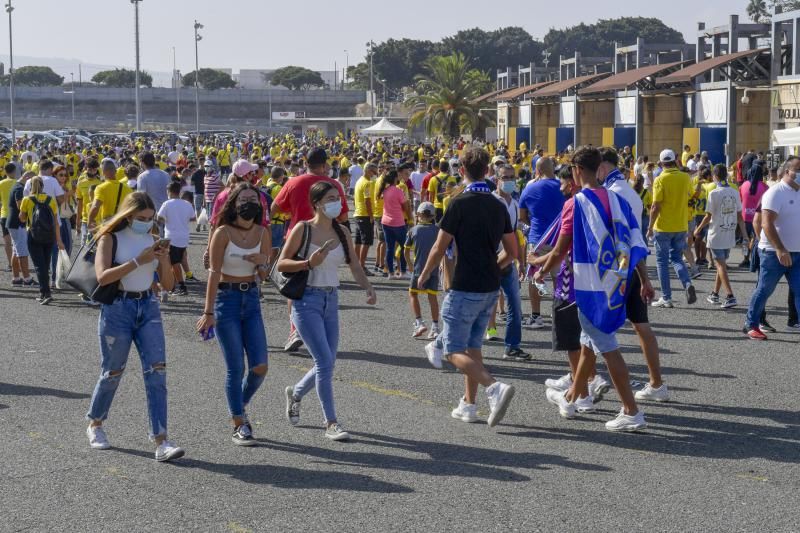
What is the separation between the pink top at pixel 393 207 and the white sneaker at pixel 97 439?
8.60m

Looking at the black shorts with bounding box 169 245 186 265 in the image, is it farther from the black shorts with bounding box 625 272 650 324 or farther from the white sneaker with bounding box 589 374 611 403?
the black shorts with bounding box 625 272 650 324

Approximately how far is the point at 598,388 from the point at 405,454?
1.78 meters

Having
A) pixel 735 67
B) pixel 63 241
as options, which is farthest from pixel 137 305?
pixel 735 67

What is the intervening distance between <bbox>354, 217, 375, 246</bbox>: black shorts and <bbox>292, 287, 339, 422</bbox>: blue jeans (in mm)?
8678

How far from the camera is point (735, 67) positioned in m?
32.0

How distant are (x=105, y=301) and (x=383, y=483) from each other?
6.26 feet

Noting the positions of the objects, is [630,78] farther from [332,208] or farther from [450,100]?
[332,208]

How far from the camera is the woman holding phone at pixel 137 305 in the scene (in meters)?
6.32

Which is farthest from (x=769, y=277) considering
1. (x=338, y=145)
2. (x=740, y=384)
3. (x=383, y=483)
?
(x=338, y=145)

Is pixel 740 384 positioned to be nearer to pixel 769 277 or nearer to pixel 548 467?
pixel 769 277

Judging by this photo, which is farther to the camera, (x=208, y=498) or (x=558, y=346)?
(x=558, y=346)

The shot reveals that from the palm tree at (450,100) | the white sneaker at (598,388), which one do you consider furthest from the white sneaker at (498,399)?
the palm tree at (450,100)

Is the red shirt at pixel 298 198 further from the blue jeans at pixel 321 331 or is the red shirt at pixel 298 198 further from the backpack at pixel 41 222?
the backpack at pixel 41 222

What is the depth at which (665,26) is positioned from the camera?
157 m
